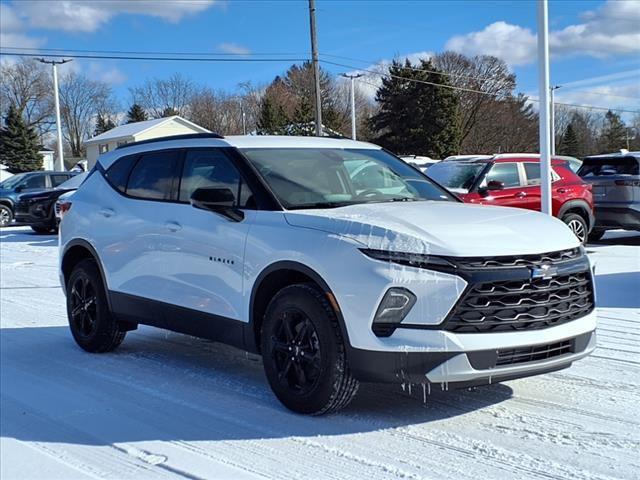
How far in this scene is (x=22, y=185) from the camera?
22.1 m

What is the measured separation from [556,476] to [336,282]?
4.94 feet

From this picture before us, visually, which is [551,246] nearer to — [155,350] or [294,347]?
[294,347]

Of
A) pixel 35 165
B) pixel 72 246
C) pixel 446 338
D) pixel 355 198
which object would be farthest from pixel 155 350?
pixel 35 165

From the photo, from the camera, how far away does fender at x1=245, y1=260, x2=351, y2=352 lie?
391 centimetres

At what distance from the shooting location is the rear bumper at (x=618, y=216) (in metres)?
12.3

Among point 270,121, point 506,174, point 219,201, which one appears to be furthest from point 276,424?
point 270,121

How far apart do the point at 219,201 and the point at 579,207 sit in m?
9.26

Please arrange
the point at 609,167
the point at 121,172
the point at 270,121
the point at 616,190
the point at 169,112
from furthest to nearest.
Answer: the point at 169,112 < the point at 270,121 < the point at 609,167 < the point at 616,190 < the point at 121,172

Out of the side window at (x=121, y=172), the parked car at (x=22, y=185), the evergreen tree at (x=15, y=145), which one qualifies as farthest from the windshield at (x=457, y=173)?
the evergreen tree at (x=15, y=145)

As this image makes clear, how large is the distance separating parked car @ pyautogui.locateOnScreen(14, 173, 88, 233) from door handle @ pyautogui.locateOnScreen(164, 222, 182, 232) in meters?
14.2

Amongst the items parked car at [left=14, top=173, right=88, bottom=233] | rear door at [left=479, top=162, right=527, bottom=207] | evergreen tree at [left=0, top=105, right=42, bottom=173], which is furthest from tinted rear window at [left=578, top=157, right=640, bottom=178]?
evergreen tree at [left=0, top=105, right=42, bottom=173]

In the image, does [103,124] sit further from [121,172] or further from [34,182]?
[121,172]

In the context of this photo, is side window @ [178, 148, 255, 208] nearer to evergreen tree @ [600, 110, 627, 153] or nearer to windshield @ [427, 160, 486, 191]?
windshield @ [427, 160, 486, 191]

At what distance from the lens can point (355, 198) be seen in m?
4.87
